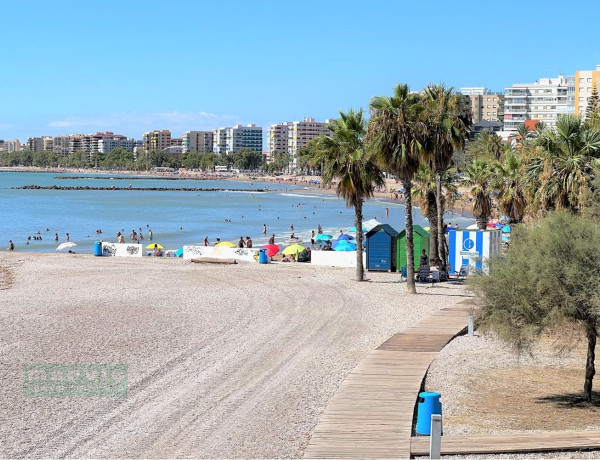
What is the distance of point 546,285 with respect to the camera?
13.0m

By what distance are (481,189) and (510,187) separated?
239 cm

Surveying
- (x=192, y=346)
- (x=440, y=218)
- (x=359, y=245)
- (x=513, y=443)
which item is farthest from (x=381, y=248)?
(x=513, y=443)

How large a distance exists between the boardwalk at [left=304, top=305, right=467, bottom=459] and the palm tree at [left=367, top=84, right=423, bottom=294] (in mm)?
7482

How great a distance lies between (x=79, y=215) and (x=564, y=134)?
81632 mm

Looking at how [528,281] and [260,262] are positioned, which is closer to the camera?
[528,281]

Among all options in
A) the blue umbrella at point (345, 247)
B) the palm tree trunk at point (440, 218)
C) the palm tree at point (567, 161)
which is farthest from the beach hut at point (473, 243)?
the blue umbrella at point (345, 247)

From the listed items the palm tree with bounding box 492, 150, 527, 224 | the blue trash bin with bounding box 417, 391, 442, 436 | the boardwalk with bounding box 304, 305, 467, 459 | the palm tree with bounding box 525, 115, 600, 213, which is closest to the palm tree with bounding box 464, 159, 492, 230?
the palm tree with bounding box 492, 150, 527, 224

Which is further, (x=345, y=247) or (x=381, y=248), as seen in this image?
A: (x=345, y=247)

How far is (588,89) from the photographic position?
126 meters

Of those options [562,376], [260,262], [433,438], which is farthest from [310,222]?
[433,438]

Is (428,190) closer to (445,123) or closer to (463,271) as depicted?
(463,271)

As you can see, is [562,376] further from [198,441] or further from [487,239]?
[487,239]

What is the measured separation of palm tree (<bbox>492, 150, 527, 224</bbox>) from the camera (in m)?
33.4

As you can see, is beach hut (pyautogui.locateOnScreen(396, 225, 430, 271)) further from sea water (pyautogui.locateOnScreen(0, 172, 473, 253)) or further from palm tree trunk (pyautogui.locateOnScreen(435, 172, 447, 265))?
sea water (pyautogui.locateOnScreen(0, 172, 473, 253))
